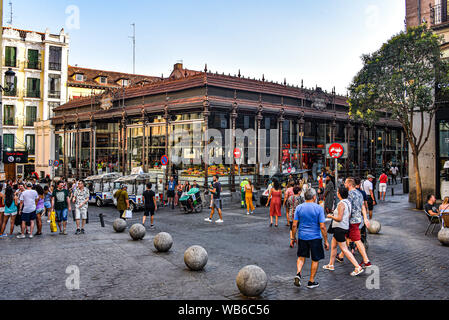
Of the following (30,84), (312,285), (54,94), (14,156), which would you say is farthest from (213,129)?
(30,84)

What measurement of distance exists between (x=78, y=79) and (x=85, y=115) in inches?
891

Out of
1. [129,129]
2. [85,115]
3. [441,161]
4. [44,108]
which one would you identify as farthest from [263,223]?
[44,108]

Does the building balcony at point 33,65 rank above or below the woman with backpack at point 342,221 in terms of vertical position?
above

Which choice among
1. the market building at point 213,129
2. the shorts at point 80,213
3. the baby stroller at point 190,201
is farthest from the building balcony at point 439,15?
the shorts at point 80,213

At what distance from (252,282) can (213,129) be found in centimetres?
1885

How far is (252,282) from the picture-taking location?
6727mm

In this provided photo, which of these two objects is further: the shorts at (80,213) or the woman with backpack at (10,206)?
the shorts at (80,213)

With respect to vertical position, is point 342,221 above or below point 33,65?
below

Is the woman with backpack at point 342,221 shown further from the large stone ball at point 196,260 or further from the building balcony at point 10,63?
the building balcony at point 10,63

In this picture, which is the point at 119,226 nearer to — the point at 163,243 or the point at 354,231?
the point at 163,243

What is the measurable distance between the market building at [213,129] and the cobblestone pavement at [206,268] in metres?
11.5

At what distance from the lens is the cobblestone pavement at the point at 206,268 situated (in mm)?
7078
